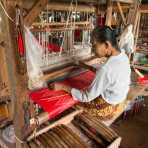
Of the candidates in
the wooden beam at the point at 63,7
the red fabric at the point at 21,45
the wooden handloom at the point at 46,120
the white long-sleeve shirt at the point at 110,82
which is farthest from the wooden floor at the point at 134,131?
the red fabric at the point at 21,45

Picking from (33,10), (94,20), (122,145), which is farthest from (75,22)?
(122,145)

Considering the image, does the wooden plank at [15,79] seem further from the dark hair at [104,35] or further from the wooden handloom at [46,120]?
the dark hair at [104,35]

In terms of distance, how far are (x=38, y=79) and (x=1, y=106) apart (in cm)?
77

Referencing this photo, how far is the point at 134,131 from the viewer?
2.92 meters

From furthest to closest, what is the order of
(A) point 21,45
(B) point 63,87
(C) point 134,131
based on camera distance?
(C) point 134,131 → (B) point 63,87 → (A) point 21,45

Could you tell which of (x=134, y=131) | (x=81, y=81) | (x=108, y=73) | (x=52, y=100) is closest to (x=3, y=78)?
(x=52, y=100)

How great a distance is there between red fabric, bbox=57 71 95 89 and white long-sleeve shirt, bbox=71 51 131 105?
0.36m

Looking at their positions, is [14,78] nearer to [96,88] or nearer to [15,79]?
[15,79]

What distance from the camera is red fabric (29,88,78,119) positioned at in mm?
1547

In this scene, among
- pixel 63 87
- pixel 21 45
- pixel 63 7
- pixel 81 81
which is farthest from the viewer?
pixel 81 81

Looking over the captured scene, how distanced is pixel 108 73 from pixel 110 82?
0.10m

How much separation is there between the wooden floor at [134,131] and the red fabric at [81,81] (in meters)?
1.17

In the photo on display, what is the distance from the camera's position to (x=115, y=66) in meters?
1.47

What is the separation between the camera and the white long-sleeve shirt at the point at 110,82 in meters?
1.46
